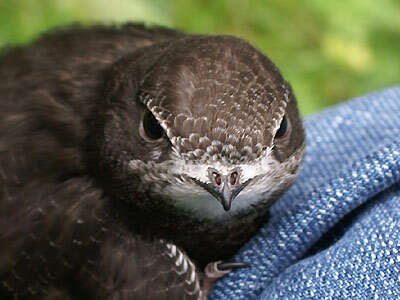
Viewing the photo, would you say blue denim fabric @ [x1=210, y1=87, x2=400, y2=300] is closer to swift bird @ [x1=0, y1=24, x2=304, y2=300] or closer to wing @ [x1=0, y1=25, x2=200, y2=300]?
swift bird @ [x1=0, y1=24, x2=304, y2=300]

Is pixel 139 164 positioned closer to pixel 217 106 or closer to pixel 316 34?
pixel 217 106

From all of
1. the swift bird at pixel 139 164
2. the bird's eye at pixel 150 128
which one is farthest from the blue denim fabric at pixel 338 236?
the bird's eye at pixel 150 128

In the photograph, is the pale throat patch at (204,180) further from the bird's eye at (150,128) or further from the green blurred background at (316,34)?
the green blurred background at (316,34)

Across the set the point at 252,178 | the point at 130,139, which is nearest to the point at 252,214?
the point at 252,178

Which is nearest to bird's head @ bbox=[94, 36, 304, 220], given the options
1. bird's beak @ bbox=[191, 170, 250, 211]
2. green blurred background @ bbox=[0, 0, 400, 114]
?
bird's beak @ bbox=[191, 170, 250, 211]

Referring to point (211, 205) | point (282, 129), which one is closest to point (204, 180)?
point (211, 205)

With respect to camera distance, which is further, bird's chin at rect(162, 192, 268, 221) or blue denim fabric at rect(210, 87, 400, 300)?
bird's chin at rect(162, 192, 268, 221)
